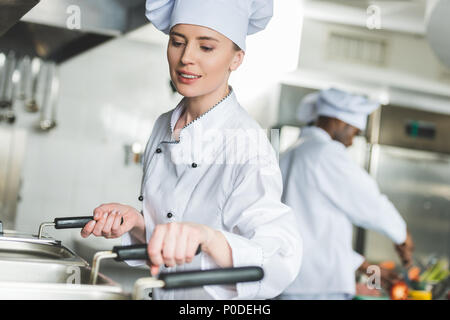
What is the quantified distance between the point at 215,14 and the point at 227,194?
305 millimetres

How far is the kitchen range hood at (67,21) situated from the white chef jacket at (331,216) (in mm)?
788

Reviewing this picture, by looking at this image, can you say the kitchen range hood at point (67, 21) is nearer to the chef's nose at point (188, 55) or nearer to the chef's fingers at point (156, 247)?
the chef's nose at point (188, 55)

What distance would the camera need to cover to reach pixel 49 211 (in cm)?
124

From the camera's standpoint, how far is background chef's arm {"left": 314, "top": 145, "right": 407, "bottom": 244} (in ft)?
6.25

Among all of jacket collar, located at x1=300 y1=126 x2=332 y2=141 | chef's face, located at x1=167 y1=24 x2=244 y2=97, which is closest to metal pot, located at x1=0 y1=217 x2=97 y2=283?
chef's face, located at x1=167 y1=24 x2=244 y2=97

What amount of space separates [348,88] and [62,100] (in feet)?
6.07

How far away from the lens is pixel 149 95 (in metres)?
1.47

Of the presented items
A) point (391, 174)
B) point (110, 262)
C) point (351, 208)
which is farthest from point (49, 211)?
point (391, 174)

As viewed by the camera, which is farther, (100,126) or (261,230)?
(100,126)

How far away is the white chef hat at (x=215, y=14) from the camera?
99 centimetres

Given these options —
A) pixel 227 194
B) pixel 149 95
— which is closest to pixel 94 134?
pixel 149 95

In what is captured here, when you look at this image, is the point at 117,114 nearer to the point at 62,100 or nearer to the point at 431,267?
the point at 62,100

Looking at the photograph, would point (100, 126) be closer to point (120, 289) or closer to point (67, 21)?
point (67, 21)

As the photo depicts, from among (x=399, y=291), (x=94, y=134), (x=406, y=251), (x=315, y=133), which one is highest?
(x=315, y=133)
